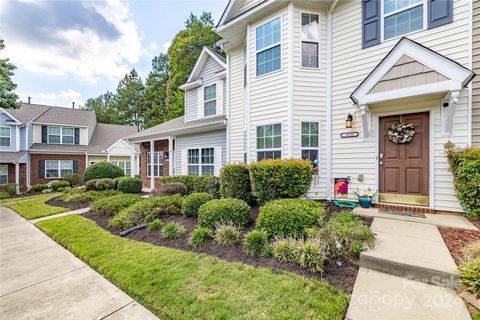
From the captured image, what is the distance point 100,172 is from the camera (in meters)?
14.1

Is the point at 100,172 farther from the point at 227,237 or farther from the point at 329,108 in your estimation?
the point at 329,108

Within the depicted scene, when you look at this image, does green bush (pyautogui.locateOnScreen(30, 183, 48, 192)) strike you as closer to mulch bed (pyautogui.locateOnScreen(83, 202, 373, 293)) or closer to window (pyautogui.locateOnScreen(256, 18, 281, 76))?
mulch bed (pyautogui.locateOnScreen(83, 202, 373, 293))

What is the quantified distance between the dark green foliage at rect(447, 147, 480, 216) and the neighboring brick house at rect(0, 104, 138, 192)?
53.4 feet

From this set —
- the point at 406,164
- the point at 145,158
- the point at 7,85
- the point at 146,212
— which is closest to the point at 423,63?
the point at 406,164

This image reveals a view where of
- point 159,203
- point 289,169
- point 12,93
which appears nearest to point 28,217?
point 159,203

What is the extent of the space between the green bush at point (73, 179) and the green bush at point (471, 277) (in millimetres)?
22000

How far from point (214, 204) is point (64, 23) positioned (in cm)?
988

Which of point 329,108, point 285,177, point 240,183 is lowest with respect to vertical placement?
point 240,183

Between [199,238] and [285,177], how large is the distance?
2474 millimetres

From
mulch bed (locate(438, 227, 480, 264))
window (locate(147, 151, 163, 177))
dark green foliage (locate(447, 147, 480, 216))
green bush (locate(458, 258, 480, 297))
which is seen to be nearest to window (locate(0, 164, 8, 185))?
window (locate(147, 151, 163, 177))

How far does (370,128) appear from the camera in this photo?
19.0 ft

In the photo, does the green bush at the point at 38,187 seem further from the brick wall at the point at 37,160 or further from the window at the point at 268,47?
the window at the point at 268,47

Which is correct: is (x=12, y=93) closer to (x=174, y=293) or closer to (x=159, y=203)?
(x=159, y=203)

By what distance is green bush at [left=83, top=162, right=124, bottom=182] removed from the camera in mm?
13923
